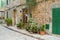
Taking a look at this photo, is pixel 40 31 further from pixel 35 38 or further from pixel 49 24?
pixel 35 38

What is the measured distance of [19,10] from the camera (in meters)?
22.5

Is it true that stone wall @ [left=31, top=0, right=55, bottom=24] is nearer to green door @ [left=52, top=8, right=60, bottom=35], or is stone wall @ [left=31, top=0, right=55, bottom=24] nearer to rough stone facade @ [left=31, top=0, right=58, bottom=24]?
rough stone facade @ [left=31, top=0, right=58, bottom=24]

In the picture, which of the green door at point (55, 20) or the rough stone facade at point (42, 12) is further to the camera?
the rough stone facade at point (42, 12)

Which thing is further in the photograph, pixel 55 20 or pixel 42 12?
pixel 42 12

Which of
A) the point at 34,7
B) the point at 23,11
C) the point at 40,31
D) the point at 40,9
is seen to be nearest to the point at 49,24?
the point at 40,31

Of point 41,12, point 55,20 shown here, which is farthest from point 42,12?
point 55,20

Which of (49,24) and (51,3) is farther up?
(51,3)

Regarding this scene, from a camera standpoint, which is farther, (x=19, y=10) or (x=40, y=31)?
(x=19, y=10)

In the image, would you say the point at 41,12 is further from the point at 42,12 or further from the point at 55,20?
the point at 55,20

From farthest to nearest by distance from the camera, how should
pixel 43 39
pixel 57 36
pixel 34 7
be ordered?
pixel 34 7
pixel 57 36
pixel 43 39

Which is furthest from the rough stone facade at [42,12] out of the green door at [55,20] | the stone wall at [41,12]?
the green door at [55,20]

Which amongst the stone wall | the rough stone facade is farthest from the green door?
the stone wall

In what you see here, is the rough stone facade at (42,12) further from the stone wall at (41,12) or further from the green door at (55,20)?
the green door at (55,20)

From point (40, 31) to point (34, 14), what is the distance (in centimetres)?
296
